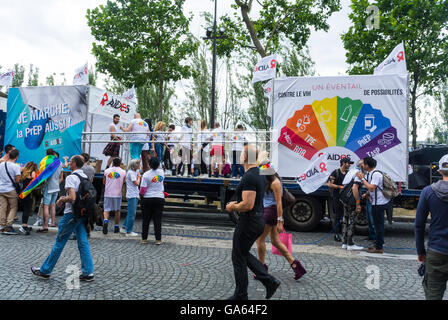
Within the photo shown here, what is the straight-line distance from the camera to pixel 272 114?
952cm

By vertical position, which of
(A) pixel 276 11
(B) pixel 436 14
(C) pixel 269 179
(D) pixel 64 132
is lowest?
(C) pixel 269 179

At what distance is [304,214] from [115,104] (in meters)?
6.84

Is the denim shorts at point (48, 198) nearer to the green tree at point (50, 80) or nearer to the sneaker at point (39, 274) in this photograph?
the sneaker at point (39, 274)

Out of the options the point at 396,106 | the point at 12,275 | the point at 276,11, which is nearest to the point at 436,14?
the point at 276,11

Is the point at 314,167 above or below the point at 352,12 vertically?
below

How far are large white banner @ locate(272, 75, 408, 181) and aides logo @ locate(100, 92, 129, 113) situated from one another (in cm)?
537

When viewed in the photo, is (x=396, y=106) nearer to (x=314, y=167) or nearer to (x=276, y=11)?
(x=314, y=167)

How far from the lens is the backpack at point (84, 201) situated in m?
5.16

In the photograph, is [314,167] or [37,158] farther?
[37,158]

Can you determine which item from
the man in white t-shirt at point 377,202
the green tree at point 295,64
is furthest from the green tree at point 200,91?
the man in white t-shirt at point 377,202

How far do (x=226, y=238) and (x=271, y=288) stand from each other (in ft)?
12.7

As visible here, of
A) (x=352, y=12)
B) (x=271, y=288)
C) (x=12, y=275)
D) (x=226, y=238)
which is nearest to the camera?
(x=271, y=288)

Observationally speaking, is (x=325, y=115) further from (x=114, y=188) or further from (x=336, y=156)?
(x=114, y=188)

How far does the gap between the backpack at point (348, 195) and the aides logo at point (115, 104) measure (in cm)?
733
